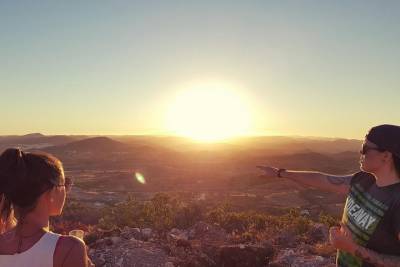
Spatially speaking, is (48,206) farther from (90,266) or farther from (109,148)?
(109,148)

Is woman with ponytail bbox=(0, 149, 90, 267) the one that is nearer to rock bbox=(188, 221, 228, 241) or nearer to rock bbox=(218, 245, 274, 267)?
rock bbox=(218, 245, 274, 267)

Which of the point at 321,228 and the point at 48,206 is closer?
the point at 48,206

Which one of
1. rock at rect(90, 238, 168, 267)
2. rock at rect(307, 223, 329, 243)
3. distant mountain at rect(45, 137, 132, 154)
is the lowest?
distant mountain at rect(45, 137, 132, 154)

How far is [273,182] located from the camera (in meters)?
51.1

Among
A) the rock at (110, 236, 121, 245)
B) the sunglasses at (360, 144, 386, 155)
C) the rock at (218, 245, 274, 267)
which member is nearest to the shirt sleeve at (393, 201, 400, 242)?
the sunglasses at (360, 144, 386, 155)

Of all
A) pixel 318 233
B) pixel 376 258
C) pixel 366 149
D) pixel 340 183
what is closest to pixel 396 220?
pixel 376 258

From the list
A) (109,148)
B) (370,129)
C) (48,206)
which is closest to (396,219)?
(370,129)

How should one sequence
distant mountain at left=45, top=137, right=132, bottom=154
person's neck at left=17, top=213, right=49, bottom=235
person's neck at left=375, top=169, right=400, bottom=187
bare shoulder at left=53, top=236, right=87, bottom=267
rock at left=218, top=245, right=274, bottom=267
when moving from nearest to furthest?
bare shoulder at left=53, top=236, right=87, bottom=267 < person's neck at left=17, top=213, right=49, bottom=235 < person's neck at left=375, top=169, right=400, bottom=187 < rock at left=218, top=245, right=274, bottom=267 < distant mountain at left=45, top=137, right=132, bottom=154

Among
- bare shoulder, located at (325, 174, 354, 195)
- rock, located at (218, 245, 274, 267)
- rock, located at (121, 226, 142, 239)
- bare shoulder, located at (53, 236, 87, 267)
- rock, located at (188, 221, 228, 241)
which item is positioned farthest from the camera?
rock, located at (188, 221, 228, 241)

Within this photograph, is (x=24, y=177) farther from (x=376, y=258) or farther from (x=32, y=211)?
(x=376, y=258)

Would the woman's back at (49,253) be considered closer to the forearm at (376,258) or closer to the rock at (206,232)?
the forearm at (376,258)

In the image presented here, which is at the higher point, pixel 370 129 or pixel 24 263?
pixel 370 129

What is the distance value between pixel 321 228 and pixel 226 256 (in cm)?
469

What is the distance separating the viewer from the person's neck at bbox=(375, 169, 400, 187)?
3467mm
